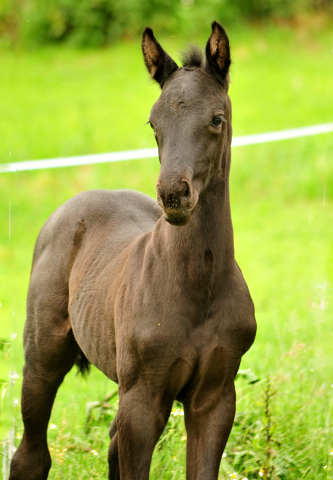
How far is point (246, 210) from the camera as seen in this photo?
9773mm

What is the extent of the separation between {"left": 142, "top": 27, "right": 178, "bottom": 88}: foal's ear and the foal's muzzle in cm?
69

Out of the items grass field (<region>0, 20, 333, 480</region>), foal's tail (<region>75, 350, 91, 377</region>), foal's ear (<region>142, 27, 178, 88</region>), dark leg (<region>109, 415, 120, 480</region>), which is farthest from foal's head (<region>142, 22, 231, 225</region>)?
dark leg (<region>109, 415, 120, 480</region>)

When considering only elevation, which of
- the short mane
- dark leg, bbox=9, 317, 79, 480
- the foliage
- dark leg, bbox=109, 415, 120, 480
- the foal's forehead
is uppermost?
the foliage

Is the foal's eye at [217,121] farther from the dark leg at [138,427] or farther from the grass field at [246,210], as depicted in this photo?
the dark leg at [138,427]

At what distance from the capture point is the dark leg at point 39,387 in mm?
3539

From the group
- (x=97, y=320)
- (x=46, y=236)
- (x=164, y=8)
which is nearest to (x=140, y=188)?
(x=164, y=8)

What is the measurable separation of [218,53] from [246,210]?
7.19 m

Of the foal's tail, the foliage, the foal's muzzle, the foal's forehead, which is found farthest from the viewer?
the foliage

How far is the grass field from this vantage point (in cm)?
381

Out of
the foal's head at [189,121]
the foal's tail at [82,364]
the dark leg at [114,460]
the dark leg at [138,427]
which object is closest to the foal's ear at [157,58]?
the foal's head at [189,121]

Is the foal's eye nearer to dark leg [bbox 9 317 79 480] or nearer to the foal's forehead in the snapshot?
the foal's forehead

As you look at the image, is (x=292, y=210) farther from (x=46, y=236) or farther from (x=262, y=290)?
(x=46, y=236)

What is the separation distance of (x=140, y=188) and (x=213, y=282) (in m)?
7.46

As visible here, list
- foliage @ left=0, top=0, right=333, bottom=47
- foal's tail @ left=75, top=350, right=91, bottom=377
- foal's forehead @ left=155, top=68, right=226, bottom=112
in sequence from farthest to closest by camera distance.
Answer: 1. foliage @ left=0, top=0, right=333, bottom=47
2. foal's tail @ left=75, top=350, right=91, bottom=377
3. foal's forehead @ left=155, top=68, right=226, bottom=112
